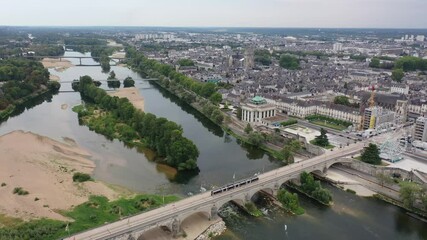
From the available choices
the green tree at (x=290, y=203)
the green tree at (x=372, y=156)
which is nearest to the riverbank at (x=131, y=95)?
the green tree at (x=372, y=156)

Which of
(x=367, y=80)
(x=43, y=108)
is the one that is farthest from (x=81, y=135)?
(x=367, y=80)

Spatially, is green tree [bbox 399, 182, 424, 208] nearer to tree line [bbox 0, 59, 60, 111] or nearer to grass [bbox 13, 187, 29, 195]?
grass [bbox 13, 187, 29, 195]

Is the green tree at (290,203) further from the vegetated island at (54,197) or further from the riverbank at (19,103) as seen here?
the riverbank at (19,103)

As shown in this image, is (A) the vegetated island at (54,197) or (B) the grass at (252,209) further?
(B) the grass at (252,209)

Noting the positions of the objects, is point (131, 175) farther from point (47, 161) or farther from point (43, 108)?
point (43, 108)

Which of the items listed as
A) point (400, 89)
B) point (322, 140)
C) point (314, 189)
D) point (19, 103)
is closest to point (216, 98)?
point (322, 140)

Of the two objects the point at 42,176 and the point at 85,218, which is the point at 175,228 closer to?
the point at 85,218

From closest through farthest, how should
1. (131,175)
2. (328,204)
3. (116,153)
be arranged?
(328,204), (131,175), (116,153)

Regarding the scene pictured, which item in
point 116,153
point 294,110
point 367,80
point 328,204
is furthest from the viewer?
point 367,80
